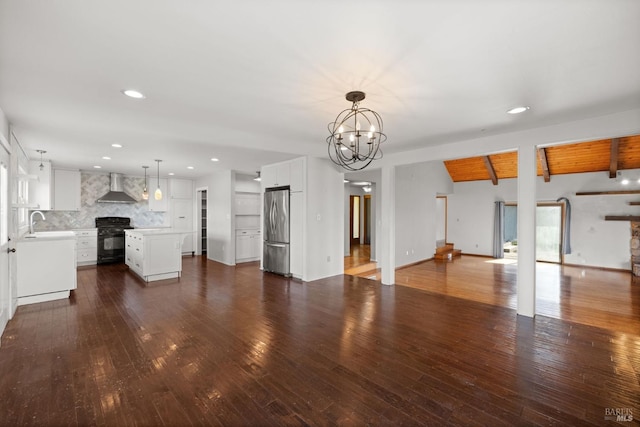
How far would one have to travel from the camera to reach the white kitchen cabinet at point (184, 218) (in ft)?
28.9

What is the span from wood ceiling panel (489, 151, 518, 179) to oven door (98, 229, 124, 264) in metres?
10.5

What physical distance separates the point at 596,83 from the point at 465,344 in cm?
263

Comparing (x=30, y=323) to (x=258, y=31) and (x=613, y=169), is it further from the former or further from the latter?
(x=613, y=169)

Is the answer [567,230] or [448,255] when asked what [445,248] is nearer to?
[448,255]

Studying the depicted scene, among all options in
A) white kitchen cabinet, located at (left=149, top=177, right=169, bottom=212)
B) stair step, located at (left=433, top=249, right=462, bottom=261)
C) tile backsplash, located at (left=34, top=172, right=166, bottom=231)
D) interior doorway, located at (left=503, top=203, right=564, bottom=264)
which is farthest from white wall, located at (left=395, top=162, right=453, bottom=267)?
tile backsplash, located at (left=34, top=172, right=166, bottom=231)

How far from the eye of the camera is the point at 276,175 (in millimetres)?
6402

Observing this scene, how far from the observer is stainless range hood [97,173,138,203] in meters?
7.54

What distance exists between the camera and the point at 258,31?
69.8 inches

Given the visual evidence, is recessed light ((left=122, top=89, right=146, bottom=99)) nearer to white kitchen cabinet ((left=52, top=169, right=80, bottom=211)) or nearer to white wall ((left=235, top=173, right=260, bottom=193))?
white wall ((left=235, top=173, right=260, bottom=193))

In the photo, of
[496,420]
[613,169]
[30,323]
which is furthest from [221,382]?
[613,169]

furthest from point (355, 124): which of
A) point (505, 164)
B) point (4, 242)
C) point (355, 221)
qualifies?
point (355, 221)

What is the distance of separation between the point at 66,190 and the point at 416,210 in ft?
29.4

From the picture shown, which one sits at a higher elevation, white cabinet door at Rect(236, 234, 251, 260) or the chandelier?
the chandelier

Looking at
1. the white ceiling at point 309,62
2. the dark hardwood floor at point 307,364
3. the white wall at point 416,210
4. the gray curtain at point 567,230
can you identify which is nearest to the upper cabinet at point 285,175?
the white ceiling at point 309,62
